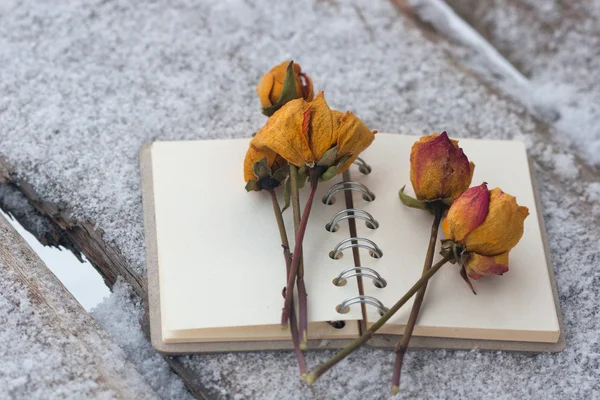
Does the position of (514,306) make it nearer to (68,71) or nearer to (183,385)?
(183,385)

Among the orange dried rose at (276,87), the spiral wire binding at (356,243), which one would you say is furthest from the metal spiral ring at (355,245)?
the orange dried rose at (276,87)

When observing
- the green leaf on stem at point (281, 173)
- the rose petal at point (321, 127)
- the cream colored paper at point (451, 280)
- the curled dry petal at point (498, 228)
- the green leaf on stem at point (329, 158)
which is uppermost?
the rose petal at point (321, 127)

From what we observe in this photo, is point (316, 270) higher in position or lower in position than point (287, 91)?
lower

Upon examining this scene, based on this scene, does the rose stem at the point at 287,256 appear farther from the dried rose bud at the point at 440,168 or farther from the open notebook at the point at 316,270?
the dried rose bud at the point at 440,168

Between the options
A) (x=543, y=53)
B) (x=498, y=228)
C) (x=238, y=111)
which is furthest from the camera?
(x=543, y=53)

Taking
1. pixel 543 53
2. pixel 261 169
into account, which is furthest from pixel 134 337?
pixel 543 53

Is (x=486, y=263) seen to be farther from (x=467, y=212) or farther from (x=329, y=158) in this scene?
(x=329, y=158)
